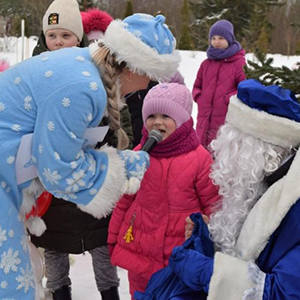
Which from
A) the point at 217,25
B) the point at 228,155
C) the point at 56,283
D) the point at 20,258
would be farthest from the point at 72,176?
the point at 217,25

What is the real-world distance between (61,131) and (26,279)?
601 millimetres

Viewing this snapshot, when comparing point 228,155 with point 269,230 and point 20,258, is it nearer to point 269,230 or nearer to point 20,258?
point 269,230

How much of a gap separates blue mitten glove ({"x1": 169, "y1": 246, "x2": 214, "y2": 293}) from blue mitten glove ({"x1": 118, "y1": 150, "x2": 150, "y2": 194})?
1.02 ft

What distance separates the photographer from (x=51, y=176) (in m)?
1.61

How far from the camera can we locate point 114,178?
171 cm

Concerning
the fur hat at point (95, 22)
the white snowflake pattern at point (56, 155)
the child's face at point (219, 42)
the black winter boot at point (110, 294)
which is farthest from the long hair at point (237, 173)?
the child's face at point (219, 42)

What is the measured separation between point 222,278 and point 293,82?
848 mm

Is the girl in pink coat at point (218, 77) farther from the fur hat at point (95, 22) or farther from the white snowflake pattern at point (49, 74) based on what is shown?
the white snowflake pattern at point (49, 74)

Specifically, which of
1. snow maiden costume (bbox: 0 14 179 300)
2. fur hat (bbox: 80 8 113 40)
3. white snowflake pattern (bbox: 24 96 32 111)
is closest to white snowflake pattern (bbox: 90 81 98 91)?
snow maiden costume (bbox: 0 14 179 300)

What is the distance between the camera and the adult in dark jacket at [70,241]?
2502mm

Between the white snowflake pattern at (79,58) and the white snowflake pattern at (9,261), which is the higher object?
the white snowflake pattern at (79,58)

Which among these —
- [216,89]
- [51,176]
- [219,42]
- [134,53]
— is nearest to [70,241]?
[51,176]

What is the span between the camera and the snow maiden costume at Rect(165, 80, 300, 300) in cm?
136

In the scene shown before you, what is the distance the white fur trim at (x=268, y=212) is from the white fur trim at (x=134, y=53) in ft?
2.07
